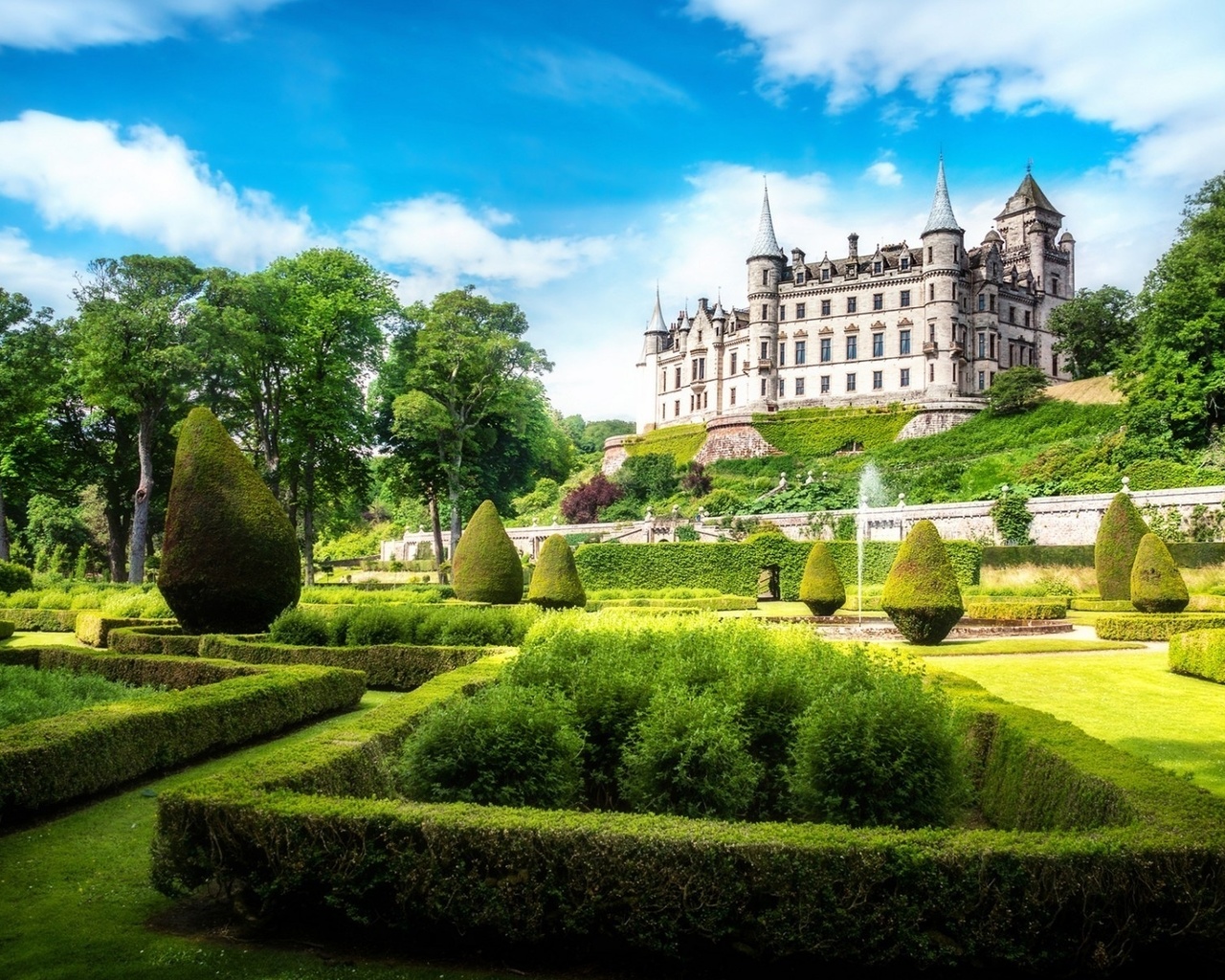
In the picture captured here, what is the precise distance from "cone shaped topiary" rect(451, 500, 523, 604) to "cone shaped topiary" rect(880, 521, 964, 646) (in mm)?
9250

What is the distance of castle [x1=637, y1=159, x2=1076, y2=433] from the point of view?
63000 mm

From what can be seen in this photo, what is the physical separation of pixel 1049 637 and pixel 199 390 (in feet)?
90.6

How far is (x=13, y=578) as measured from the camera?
86.5ft

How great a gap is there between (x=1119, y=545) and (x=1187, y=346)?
18696mm

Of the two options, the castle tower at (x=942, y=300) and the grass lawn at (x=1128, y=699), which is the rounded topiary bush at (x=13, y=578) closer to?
the grass lawn at (x=1128, y=699)

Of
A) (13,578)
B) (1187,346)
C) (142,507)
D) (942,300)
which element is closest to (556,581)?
(13,578)

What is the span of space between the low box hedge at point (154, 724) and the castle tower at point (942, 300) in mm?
56749

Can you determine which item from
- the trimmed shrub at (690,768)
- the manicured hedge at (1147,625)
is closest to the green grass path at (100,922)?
the trimmed shrub at (690,768)

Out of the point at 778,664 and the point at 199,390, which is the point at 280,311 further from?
the point at 778,664

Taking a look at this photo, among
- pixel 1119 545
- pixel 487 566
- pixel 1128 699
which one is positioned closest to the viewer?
pixel 1128 699

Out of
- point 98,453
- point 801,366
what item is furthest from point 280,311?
point 801,366

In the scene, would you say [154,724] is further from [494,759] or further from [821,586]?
[821,586]

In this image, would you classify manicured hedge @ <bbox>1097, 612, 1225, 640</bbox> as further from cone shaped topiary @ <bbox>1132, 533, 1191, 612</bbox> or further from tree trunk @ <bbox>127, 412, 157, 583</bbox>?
tree trunk @ <bbox>127, 412, 157, 583</bbox>

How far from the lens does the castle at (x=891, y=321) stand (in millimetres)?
63000
